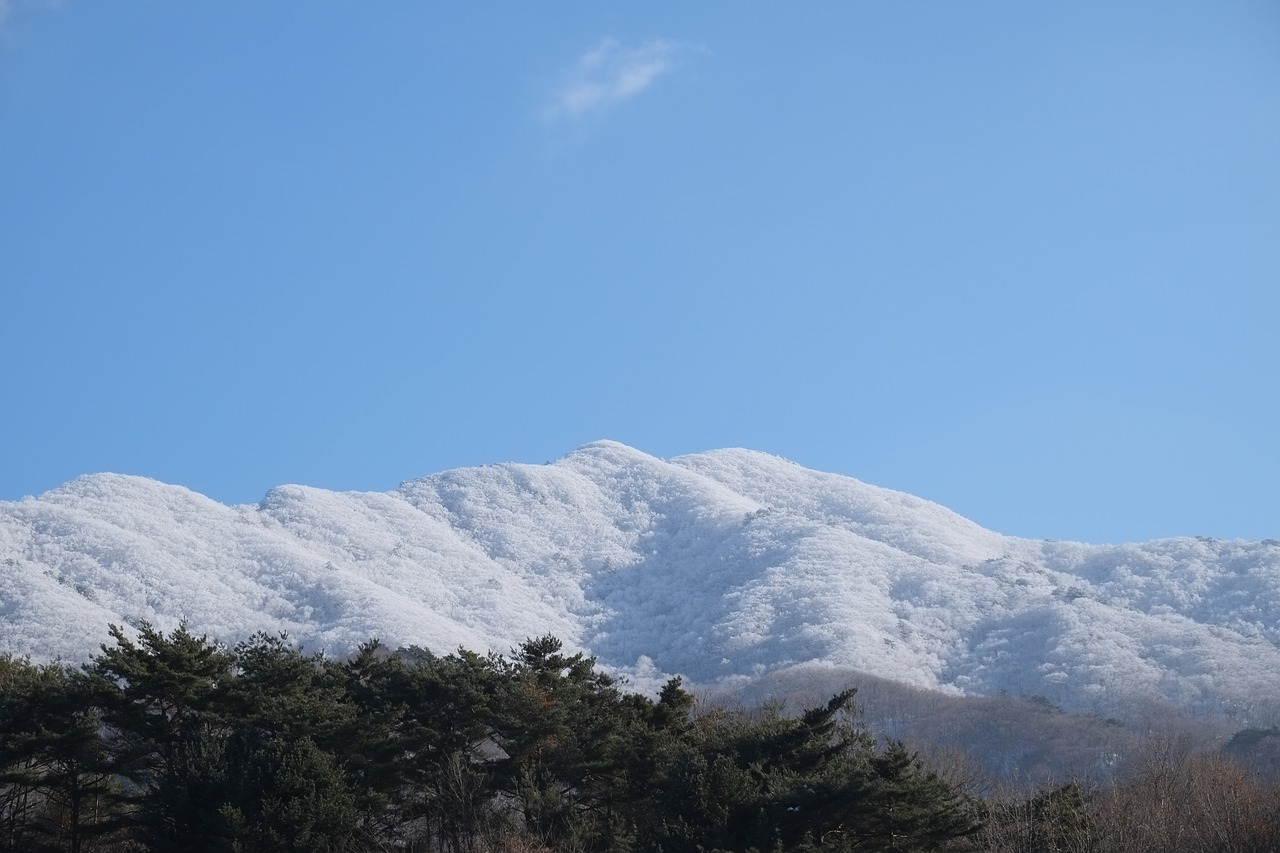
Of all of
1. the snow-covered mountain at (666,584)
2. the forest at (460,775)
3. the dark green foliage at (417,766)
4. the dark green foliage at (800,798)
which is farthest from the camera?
the snow-covered mountain at (666,584)

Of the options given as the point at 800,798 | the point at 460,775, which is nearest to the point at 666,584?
the point at 460,775

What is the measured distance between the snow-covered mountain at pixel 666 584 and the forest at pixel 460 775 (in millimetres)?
47669

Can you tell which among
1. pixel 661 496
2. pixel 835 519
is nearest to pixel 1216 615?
pixel 835 519

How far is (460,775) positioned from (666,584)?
3718 inches

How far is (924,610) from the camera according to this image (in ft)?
348

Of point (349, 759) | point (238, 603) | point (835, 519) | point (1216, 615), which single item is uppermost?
point (835, 519)

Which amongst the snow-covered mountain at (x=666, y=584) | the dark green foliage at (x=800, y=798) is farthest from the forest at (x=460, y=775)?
the snow-covered mountain at (x=666, y=584)

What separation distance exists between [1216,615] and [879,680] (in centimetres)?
3695

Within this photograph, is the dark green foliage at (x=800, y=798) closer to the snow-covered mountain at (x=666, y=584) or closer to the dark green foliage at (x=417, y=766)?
the dark green foliage at (x=417, y=766)

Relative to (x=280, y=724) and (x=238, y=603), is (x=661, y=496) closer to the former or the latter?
(x=238, y=603)

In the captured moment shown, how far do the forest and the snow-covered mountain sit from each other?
47.7 m

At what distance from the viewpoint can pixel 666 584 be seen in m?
121

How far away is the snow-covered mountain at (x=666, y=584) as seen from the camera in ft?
281

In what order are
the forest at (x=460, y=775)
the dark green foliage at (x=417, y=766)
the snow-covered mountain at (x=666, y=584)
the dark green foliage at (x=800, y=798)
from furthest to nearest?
the snow-covered mountain at (x=666, y=584) < the forest at (x=460, y=775) < the dark green foliage at (x=417, y=766) < the dark green foliage at (x=800, y=798)
